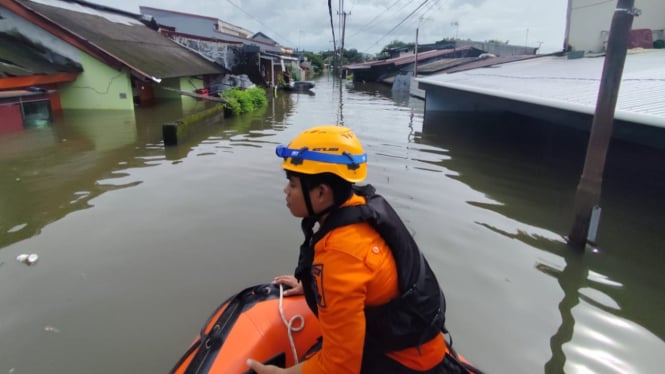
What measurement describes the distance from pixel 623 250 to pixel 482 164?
428cm

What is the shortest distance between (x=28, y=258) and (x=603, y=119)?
640 centimetres

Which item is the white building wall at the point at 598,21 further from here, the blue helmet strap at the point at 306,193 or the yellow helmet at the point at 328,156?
the blue helmet strap at the point at 306,193

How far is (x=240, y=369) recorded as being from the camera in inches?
80.6

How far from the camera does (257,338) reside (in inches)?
87.2

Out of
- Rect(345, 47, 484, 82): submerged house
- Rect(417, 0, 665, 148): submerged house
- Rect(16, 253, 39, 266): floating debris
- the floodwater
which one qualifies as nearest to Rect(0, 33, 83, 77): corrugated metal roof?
the floodwater

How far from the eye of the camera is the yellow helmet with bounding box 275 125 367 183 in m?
1.59

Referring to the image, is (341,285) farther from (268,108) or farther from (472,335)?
(268,108)

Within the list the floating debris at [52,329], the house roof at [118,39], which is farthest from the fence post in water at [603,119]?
the house roof at [118,39]

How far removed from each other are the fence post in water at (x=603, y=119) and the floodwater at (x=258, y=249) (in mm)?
450

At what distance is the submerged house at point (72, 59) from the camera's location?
41.2 ft

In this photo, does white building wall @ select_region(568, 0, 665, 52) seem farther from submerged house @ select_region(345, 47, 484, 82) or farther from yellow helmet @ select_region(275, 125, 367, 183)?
yellow helmet @ select_region(275, 125, 367, 183)

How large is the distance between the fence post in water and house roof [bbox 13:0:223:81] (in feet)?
45.3

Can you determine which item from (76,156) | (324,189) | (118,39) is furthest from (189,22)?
(324,189)

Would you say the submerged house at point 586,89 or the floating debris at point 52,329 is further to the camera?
the submerged house at point 586,89
